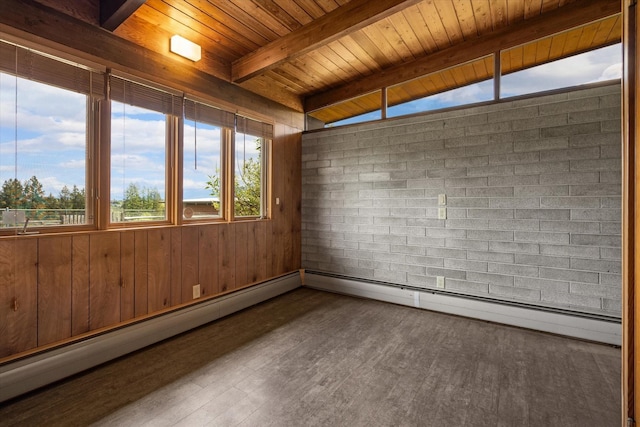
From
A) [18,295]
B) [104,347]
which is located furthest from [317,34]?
[104,347]

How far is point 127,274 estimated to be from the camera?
8.61 ft

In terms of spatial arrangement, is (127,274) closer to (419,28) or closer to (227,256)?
(227,256)

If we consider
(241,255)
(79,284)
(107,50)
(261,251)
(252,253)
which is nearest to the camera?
(79,284)

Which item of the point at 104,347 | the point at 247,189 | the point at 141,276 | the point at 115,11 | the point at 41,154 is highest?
the point at 115,11

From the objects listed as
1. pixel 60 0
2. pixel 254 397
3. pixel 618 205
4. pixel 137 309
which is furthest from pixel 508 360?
pixel 60 0

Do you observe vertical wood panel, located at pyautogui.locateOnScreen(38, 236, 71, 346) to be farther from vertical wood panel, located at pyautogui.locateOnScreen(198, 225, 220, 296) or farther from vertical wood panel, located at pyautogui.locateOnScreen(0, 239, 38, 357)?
vertical wood panel, located at pyautogui.locateOnScreen(198, 225, 220, 296)

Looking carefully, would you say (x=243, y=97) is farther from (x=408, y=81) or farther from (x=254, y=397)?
(x=254, y=397)

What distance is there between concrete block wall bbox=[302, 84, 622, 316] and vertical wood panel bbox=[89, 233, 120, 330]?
2729 millimetres

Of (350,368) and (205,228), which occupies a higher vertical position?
(205,228)

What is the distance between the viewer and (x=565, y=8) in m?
2.82

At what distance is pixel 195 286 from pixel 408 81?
3.57 metres

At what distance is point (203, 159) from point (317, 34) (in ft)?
5.81

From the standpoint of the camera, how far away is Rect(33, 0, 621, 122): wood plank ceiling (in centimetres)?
255

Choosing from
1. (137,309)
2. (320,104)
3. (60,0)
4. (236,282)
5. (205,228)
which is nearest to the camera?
(60,0)
